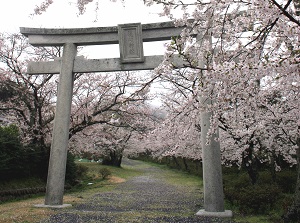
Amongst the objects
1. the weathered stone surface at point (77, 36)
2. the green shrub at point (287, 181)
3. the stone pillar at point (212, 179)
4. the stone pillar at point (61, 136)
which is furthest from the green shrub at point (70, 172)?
the green shrub at point (287, 181)

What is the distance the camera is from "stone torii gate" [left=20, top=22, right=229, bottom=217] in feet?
27.5

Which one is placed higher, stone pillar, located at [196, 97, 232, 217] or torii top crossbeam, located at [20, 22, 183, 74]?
torii top crossbeam, located at [20, 22, 183, 74]

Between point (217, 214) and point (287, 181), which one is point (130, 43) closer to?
point (217, 214)

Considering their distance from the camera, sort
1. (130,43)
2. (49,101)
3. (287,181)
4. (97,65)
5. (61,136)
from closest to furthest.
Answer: (61,136) < (130,43) < (97,65) < (287,181) < (49,101)

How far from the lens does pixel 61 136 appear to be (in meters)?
8.53

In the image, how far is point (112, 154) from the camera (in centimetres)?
2991

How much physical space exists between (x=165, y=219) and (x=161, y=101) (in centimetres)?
852

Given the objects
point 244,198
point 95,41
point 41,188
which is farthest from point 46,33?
point 244,198

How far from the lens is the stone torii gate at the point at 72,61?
8367mm

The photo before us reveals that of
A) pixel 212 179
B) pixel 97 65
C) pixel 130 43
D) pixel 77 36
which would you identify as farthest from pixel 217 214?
pixel 77 36

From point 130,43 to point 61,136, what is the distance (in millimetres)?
3856

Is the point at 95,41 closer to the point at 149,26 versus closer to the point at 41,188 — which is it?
the point at 149,26

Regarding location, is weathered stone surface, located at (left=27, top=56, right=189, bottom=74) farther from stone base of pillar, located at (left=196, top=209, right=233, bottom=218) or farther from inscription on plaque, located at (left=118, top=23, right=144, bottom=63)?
stone base of pillar, located at (left=196, top=209, right=233, bottom=218)

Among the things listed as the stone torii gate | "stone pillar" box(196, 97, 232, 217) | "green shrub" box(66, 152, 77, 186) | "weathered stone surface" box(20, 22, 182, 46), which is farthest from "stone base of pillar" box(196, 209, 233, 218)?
"green shrub" box(66, 152, 77, 186)
